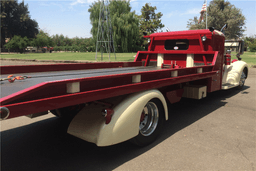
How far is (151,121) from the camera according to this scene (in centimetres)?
337

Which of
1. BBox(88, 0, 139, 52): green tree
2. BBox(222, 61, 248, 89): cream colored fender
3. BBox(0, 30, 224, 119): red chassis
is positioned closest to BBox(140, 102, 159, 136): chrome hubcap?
BBox(0, 30, 224, 119): red chassis

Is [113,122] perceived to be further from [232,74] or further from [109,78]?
[232,74]

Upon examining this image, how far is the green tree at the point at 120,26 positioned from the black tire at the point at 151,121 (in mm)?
30786

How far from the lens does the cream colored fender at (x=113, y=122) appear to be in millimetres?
2584

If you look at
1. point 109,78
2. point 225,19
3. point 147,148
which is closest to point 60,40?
point 225,19

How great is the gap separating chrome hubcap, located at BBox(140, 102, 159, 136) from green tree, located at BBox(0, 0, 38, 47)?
5590 centimetres

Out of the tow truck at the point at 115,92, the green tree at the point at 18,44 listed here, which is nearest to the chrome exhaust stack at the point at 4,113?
the tow truck at the point at 115,92

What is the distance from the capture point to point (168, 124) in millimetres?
4188

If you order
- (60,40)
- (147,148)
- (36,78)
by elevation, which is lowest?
(147,148)

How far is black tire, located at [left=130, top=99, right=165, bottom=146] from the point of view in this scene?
3205 millimetres

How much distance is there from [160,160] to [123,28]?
32613mm

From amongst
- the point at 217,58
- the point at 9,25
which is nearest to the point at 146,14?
the point at 9,25

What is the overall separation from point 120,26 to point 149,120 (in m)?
31.9

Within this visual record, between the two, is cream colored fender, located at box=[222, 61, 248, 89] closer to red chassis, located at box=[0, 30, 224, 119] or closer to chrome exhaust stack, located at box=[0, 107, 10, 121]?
red chassis, located at box=[0, 30, 224, 119]
